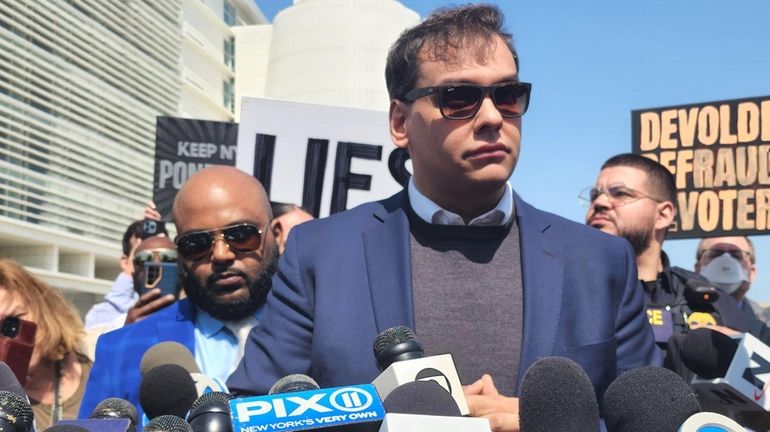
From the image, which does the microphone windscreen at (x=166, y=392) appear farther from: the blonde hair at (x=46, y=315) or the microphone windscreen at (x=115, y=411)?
the blonde hair at (x=46, y=315)

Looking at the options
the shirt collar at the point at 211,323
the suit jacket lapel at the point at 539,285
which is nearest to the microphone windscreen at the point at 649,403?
the suit jacket lapel at the point at 539,285

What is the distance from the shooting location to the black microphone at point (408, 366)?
1.44m

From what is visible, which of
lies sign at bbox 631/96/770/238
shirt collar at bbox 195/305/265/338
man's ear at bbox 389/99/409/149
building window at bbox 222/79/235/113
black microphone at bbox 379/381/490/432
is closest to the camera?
black microphone at bbox 379/381/490/432

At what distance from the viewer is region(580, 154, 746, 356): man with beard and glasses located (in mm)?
4141

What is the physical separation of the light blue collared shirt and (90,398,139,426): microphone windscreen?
155cm

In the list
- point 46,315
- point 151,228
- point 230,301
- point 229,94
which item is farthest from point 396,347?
point 229,94

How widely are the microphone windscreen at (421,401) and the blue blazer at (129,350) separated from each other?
188 cm

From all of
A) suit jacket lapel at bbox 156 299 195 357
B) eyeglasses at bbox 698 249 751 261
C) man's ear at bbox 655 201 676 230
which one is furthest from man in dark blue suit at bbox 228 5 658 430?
eyeglasses at bbox 698 249 751 261

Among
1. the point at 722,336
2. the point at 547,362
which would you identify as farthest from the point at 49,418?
the point at 547,362

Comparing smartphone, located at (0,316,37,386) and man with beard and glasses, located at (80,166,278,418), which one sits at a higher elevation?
man with beard and glasses, located at (80,166,278,418)

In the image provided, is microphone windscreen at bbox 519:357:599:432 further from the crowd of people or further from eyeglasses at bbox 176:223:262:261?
eyeglasses at bbox 176:223:262:261

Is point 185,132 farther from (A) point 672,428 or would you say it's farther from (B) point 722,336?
(A) point 672,428

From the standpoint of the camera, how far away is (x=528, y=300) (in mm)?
2057

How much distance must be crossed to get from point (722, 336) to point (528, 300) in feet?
1.62
